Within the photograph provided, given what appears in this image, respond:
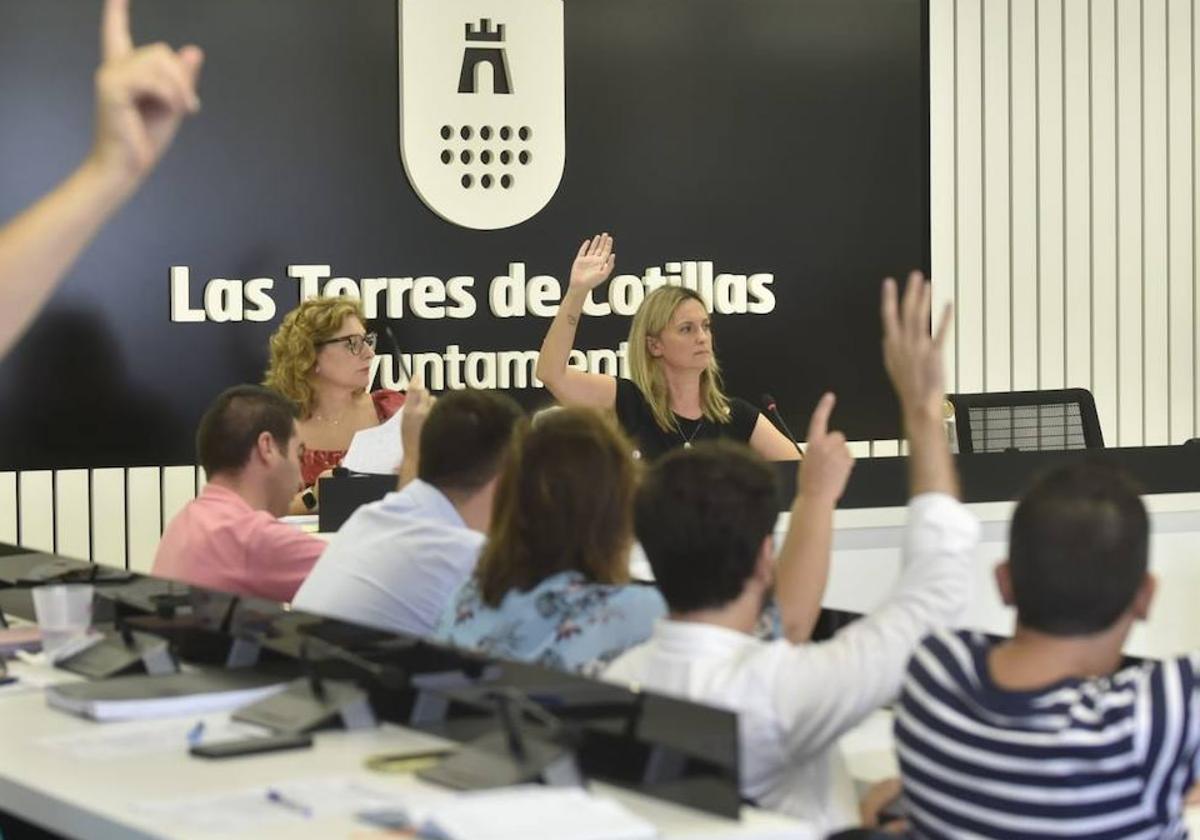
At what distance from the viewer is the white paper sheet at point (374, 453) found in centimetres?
591

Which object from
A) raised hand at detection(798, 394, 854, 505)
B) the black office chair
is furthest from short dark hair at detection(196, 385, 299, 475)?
the black office chair

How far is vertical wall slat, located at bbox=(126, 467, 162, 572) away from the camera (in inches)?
291

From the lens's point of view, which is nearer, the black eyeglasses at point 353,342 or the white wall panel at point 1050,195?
the black eyeglasses at point 353,342

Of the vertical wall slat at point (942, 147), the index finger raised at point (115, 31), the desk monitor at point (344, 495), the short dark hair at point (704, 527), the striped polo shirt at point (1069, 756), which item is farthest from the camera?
the vertical wall slat at point (942, 147)

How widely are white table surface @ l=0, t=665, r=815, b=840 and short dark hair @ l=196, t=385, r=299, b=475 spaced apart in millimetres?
1569

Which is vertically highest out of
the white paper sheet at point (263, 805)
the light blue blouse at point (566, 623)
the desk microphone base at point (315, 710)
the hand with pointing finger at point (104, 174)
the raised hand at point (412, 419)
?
the hand with pointing finger at point (104, 174)

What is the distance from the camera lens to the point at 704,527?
2.66 meters

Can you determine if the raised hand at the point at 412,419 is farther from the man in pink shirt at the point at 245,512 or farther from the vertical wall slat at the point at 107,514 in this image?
the vertical wall slat at the point at 107,514

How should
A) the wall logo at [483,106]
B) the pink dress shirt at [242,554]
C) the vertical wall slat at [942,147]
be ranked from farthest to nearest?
the vertical wall slat at [942,147] → the wall logo at [483,106] → the pink dress shirt at [242,554]

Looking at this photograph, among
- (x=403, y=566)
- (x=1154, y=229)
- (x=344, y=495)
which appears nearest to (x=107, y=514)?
(x=344, y=495)

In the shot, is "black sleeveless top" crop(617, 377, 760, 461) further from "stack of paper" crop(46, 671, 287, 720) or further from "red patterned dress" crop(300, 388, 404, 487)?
"stack of paper" crop(46, 671, 287, 720)

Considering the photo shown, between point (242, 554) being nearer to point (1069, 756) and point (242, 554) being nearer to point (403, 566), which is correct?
point (403, 566)

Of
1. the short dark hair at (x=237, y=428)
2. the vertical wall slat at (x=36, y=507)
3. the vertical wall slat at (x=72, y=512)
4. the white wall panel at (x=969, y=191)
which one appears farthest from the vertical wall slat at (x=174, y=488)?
the white wall panel at (x=969, y=191)

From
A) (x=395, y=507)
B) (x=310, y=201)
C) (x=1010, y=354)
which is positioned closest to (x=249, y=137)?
(x=310, y=201)
